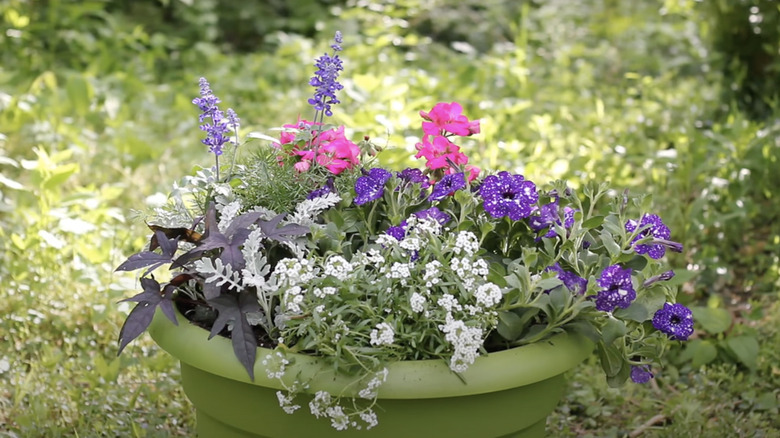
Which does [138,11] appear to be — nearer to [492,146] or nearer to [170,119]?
[170,119]

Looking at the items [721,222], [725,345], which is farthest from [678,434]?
[721,222]

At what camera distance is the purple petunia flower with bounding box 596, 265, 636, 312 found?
155cm

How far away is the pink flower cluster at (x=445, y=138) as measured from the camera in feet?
6.01

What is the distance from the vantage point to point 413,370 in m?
1.45

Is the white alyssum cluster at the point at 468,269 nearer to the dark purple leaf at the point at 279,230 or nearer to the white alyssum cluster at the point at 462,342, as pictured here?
the white alyssum cluster at the point at 462,342

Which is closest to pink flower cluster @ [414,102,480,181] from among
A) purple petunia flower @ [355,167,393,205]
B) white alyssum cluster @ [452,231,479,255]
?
purple petunia flower @ [355,167,393,205]

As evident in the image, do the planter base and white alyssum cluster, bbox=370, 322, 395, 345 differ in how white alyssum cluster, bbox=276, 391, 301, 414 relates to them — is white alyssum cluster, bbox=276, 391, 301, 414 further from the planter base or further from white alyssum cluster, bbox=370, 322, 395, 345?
white alyssum cluster, bbox=370, 322, 395, 345

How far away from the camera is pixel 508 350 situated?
59.4 inches

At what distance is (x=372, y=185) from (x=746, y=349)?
4.64ft

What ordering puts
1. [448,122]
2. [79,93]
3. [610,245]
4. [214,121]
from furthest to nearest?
[79,93]
[448,122]
[214,121]
[610,245]

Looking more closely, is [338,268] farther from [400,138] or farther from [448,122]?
[400,138]

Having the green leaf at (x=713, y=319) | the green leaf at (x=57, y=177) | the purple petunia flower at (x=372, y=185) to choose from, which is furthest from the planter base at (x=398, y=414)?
the green leaf at (x=57, y=177)

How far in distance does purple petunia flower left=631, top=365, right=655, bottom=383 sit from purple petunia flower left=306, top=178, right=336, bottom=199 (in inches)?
28.9

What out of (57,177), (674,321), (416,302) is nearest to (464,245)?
(416,302)
